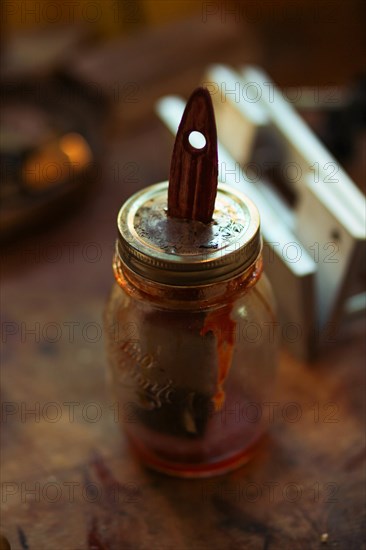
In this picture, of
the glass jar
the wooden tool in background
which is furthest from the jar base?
the wooden tool in background

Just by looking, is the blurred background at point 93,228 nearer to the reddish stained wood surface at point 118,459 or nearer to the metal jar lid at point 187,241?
the reddish stained wood surface at point 118,459

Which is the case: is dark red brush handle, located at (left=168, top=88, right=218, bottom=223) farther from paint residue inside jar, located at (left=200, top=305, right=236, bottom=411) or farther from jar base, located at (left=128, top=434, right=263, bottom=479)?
jar base, located at (left=128, top=434, right=263, bottom=479)

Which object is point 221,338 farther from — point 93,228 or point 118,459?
point 93,228

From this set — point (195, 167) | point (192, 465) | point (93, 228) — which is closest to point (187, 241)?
point (195, 167)

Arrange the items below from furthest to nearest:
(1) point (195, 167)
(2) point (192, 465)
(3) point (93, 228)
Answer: (3) point (93, 228)
(2) point (192, 465)
(1) point (195, 167)

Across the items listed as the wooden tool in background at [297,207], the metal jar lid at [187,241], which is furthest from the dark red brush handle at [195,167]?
the wooden tool in background at [297,207]

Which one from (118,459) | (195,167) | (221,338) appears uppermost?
(195,167)

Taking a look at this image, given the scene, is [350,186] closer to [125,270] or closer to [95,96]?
[125,270]
